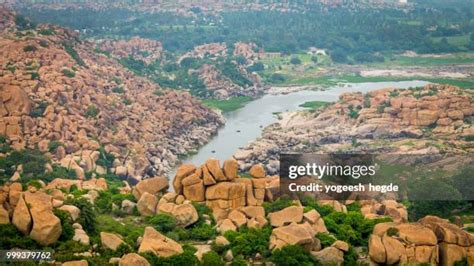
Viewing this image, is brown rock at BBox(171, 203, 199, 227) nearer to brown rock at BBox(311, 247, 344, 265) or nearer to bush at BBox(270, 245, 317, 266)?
bush at BBox(270, 245, 317, 266)

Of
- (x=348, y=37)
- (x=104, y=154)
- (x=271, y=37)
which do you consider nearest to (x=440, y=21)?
(x=348, y=37)

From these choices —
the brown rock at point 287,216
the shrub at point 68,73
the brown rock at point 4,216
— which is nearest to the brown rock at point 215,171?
the brown rock at point 287,216

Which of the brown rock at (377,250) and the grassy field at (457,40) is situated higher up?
the brown rock at (377,250)

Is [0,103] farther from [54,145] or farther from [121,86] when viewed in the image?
[121,86]

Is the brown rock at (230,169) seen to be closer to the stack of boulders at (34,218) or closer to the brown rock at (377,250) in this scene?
the brown rock at (377,250)

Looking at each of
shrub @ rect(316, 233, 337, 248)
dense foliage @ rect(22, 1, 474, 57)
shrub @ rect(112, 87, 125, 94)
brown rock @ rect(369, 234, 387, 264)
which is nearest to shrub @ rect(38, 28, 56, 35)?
shrub @ rect(112, 87, 125, 94)
